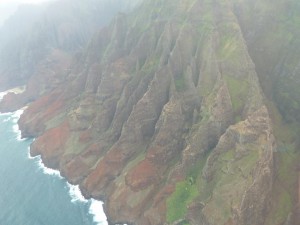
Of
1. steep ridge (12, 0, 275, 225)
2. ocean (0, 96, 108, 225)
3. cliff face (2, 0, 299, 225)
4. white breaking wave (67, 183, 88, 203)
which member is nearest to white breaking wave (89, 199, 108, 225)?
ocean (0, 96, 108, 225)

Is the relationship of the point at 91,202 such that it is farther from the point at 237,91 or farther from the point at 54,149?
the point at 237,91

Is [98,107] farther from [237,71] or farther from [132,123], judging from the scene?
[237,71]

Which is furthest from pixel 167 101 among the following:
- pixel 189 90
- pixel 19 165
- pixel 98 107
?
pixel 19 165

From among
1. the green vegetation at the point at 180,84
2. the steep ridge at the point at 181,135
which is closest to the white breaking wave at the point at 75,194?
the steep ridge at the point at 181,135

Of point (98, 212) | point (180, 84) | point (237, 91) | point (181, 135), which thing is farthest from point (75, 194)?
point (237, 91)

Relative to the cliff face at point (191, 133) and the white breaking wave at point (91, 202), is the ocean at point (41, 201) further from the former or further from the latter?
the cliff face at point (191, 133)
